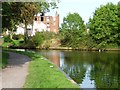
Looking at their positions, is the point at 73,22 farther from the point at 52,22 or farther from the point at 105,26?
the point at 52,22

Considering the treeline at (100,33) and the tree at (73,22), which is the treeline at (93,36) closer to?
the treeline at (100,33)

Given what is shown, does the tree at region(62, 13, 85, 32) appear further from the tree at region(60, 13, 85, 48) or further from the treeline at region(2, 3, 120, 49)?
the treeline at region(2, 3, 120, 49)

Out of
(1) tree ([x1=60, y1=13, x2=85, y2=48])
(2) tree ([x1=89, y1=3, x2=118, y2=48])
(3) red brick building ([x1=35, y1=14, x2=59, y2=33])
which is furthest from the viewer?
(3) red brick building ([x1=35, y1=14, x2=59, y2=33])

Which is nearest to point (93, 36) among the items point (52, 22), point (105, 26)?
point (105, 26)

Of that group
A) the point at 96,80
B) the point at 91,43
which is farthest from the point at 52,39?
the point at 96,80

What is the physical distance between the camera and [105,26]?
7044 centimetres

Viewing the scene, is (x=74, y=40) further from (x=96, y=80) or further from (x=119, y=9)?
(x=96, y=80)

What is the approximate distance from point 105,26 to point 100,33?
5.96 ft

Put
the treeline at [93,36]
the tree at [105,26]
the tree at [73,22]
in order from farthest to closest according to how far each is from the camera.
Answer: the tree at [73,22]
the tree at [105,26]
the treeline at [93,36]

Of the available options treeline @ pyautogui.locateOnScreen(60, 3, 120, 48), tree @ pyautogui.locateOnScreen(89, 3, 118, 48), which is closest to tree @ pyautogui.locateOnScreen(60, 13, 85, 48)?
treeline @ pyautogui.locateOnScreen(60, 3, 120, 48)

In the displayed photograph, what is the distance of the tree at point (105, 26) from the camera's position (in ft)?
228

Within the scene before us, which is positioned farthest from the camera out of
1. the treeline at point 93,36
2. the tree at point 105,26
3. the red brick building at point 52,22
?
the red brick building at point 52,22

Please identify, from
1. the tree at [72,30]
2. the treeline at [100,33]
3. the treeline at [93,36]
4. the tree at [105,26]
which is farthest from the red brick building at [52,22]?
the tree at [105,26]

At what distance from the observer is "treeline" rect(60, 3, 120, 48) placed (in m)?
68.8
